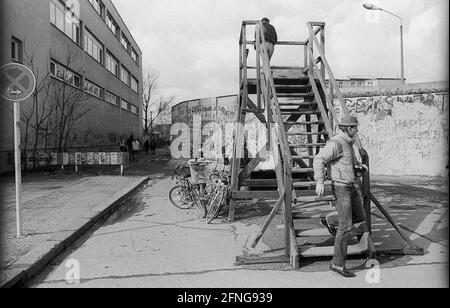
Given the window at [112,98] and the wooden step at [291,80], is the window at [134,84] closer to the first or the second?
the window at [112,98]

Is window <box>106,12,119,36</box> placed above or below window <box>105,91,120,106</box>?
above

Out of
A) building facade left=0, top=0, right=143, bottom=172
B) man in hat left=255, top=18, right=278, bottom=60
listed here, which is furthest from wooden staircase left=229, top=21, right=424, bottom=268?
building facade left=0, top=0, right=143, bottom=172

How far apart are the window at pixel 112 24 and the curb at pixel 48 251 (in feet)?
93.7

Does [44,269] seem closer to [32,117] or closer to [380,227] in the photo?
[380,227]

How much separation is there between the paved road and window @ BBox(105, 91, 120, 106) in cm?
2666

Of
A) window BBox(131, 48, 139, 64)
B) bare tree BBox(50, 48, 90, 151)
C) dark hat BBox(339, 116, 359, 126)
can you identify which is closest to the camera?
dark hat BBox(339, 116, 359, 126)

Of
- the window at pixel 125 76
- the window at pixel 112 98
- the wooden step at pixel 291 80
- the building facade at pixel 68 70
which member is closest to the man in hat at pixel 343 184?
the wooden step at pixel 291 80

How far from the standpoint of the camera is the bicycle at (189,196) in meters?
8.57

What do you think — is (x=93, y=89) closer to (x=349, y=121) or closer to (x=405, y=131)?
(x=405, y=131)

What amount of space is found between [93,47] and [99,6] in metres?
4.27

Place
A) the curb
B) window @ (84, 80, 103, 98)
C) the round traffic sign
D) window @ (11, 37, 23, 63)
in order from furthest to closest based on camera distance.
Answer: window @ (84, 80, 103, 98) < window @ (11, 37, 23, 63) < the round traffic sign < the curb

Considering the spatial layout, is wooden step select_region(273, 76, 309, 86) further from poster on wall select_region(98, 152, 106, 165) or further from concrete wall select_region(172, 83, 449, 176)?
poster on wall select_region(98, 152, 106, 165)

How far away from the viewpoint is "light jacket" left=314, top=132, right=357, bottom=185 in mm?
4945
